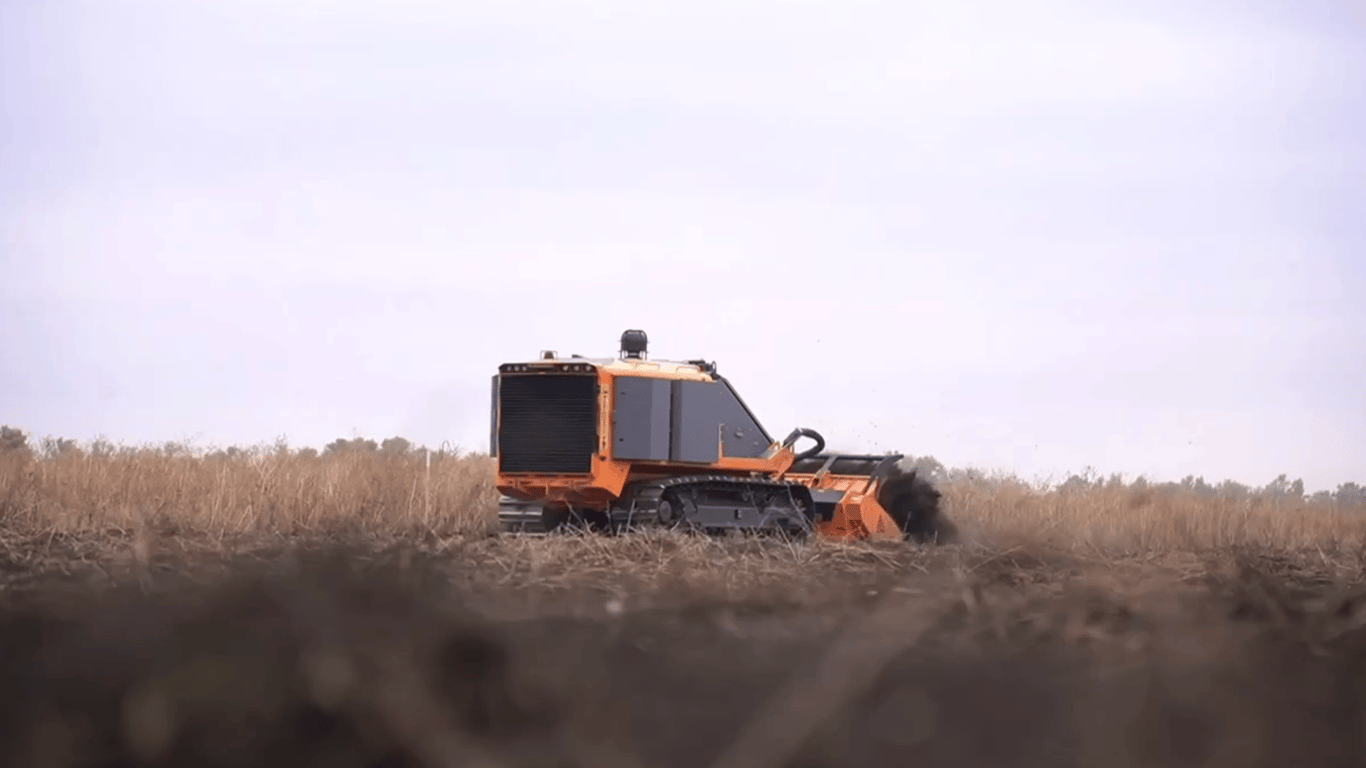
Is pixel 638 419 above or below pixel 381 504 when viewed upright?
above

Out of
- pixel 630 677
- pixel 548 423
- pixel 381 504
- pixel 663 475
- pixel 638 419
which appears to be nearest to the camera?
pixel 630 677

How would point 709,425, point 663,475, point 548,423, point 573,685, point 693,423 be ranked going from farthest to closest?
point 709,425, point 663,475, point 693,423, point 548,423, point 573,685

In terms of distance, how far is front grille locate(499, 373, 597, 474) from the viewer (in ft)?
58.5

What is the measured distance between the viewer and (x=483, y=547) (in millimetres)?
12625

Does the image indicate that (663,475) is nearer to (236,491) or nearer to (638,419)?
(638,419)

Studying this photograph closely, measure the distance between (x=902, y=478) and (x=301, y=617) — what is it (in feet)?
57.2

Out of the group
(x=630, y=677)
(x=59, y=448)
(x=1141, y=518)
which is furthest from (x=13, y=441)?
(x=630, y=677)

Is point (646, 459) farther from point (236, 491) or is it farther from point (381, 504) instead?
point (236, 491)

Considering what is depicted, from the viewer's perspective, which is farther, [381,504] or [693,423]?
[381,504]

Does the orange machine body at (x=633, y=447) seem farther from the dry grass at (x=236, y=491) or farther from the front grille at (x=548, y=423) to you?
the dry grass at (x=236, y=491)

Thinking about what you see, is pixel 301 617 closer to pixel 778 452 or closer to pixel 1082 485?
pixel 778 452

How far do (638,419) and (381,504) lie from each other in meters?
4.72

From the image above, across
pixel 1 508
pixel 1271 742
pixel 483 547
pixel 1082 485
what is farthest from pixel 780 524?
pixel 1271 742

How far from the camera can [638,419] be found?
18125mm
